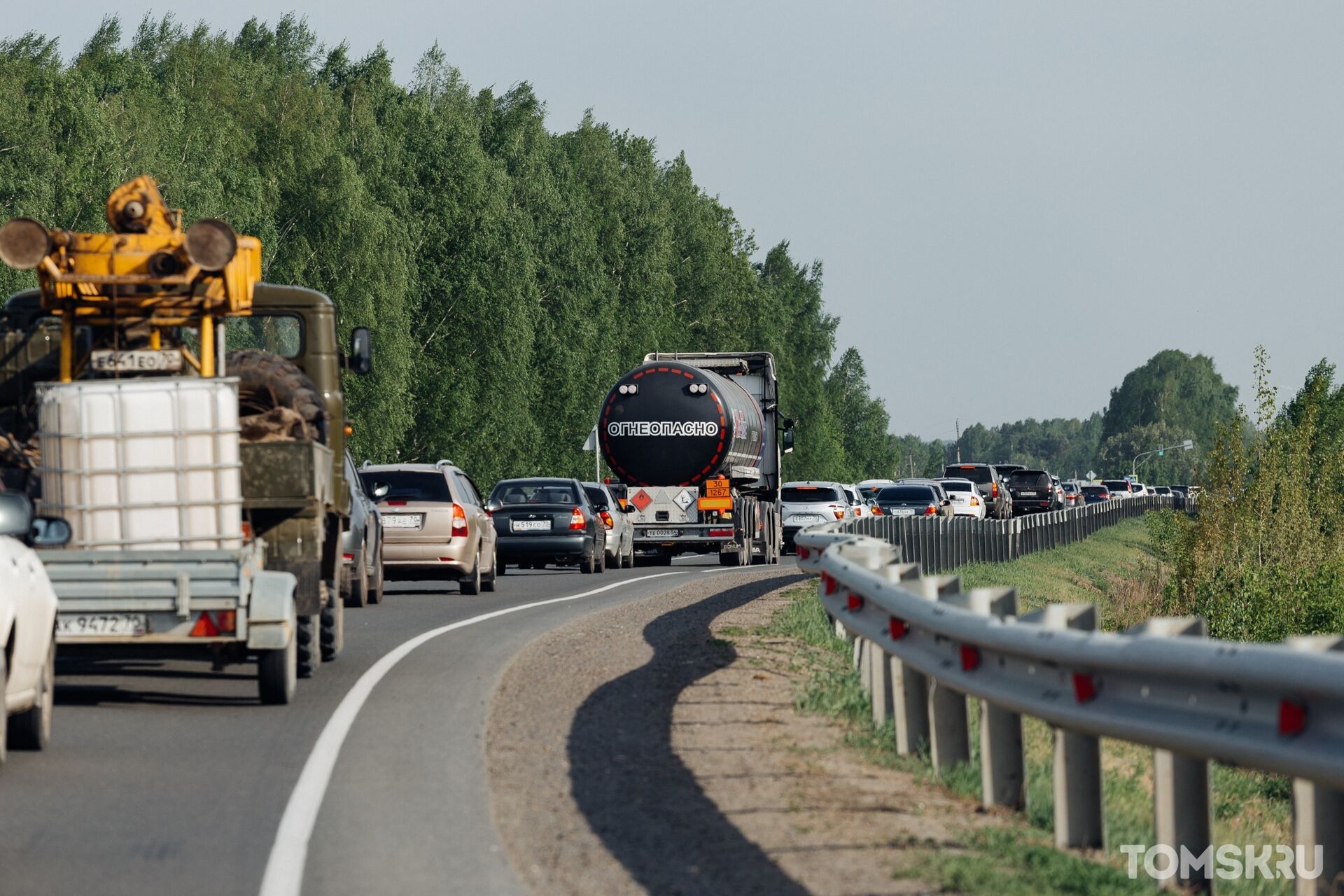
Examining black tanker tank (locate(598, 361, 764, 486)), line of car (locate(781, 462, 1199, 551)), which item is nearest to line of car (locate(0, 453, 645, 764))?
black tanker tank (locate(598, 361, 764, 486))

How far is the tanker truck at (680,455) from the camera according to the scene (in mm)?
34594

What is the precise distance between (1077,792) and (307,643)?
7282 millimetres

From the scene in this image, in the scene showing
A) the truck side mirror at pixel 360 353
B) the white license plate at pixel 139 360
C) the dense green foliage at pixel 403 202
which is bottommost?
the white license plate at pixel 139 360

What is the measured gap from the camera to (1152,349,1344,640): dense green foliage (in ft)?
102

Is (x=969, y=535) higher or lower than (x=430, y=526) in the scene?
lower

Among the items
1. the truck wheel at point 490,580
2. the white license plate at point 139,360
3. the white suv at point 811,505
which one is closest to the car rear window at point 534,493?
the truck wheel at point 490,580

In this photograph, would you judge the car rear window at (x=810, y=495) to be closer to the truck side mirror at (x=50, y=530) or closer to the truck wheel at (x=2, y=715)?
the truck side mirror at (x=50, y=530)

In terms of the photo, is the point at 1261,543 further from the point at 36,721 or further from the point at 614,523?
the point at 36,721

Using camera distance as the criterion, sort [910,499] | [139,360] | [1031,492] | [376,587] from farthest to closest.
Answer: [1031,492]
[910,499]
[376,587]
[139,360]

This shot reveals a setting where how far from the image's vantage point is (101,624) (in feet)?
36.1

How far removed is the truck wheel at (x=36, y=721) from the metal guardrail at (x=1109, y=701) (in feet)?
→ 13.8

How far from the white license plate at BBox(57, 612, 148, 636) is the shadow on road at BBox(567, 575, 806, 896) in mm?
2575

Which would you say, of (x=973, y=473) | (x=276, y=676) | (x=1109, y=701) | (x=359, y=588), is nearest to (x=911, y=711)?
(x=1109, y=701)

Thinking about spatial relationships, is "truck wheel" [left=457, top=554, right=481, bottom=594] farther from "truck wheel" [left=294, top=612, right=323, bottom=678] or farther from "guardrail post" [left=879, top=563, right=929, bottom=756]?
"guardrail post" [left=879, top=563, right=929, bottom=756]
